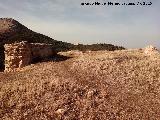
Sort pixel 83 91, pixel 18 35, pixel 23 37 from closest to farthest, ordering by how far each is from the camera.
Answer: pixel 83 91, pixel 18 35, pixel 23 37

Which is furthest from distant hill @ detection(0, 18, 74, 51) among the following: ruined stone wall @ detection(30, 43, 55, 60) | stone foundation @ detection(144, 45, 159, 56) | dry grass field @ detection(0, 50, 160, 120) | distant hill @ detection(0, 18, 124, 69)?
dry grass field @ detection(0, 50, 160, 120)

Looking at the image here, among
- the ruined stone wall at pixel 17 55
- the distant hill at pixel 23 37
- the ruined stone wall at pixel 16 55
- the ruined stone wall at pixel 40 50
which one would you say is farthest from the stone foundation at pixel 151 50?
the distant hill at pixel 23 37

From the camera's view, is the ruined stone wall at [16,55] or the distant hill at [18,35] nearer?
the ruined stone wall at [16,55]

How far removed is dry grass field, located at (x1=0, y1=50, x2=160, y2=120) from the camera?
59.2 feet

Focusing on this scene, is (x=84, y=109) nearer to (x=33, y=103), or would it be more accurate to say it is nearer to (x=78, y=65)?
(x=33, y=103)

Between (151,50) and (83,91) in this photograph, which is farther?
(151,50)

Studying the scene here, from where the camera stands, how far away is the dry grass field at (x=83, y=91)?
18.0m

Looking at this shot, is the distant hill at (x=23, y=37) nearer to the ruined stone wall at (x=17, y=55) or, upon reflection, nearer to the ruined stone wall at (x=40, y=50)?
the ruined stone wall at (x=40, y=50)

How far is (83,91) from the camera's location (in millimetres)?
20578

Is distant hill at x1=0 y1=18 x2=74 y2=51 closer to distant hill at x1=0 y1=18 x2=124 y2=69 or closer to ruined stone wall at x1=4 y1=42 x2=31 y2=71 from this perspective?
distant hill at x1=0 y1=18 x2=124 y2=69

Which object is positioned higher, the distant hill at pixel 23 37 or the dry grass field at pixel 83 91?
the distant hill at pixel 23 37

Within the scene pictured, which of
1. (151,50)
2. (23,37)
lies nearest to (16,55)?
(151,50)

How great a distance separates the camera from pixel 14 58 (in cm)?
2795

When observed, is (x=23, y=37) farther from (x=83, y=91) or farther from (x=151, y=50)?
(x=83, y=91)
